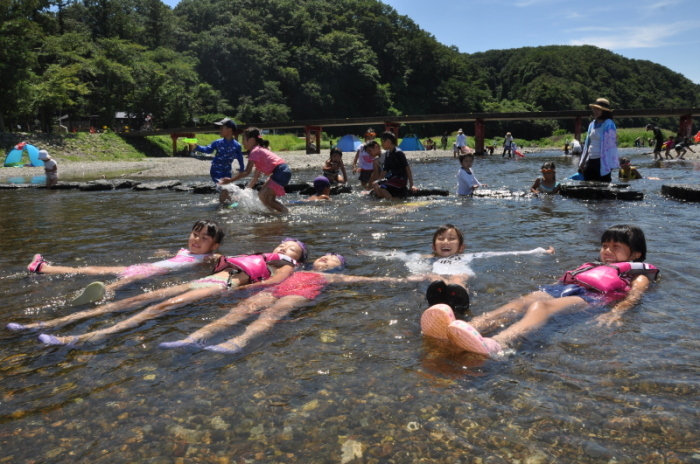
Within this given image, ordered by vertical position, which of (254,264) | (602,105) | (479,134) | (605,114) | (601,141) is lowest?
(254,264)

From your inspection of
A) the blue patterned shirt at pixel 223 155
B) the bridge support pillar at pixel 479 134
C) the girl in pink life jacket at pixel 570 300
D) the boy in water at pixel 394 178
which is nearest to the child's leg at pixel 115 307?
the girl in pink life jacket at pixel 570 300

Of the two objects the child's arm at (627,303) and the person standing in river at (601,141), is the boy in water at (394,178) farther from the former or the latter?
the child's arm at (627,303)

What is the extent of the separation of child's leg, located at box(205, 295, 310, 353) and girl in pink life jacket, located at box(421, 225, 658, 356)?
1246 mm

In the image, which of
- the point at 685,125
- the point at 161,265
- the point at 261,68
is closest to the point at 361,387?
the point at 161,265

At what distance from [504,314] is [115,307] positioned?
132 inches

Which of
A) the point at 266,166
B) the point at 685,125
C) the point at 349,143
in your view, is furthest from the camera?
the point at 349,143

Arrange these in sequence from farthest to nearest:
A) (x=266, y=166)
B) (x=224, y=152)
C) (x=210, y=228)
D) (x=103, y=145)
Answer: (x=103, y=145), (x=224, y=152), (x=266, y=166), (x=210, y=228)

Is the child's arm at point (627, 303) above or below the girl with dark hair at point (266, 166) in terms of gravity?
below

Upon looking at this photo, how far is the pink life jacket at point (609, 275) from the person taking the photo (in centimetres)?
458

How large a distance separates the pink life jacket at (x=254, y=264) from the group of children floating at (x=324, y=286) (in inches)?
0.4

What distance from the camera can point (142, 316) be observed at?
4.34 metres

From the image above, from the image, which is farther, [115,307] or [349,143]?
[349,143]

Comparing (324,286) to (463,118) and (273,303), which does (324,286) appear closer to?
(273,303)

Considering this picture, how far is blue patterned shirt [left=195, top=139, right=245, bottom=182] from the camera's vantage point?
12.1 meters
